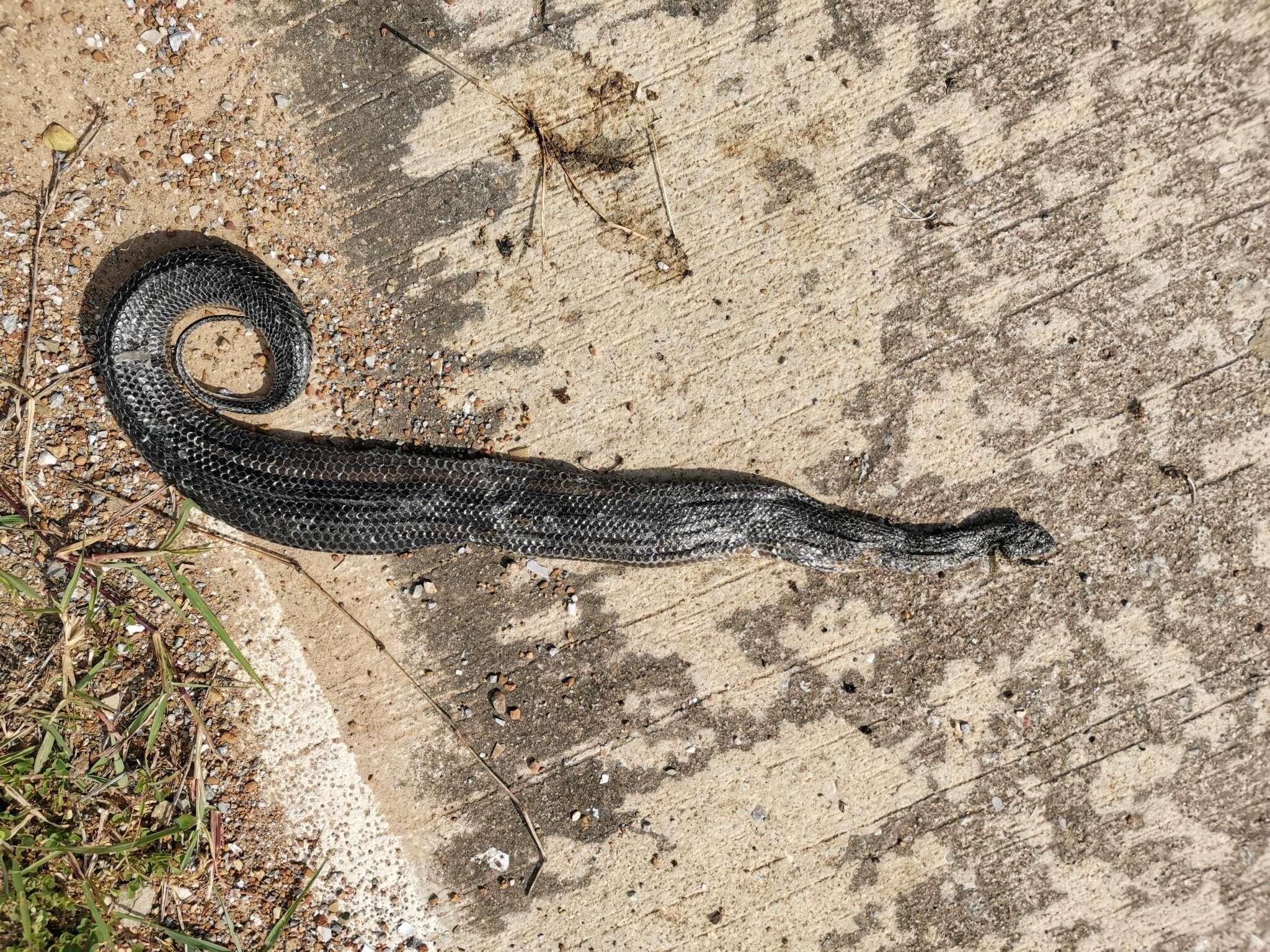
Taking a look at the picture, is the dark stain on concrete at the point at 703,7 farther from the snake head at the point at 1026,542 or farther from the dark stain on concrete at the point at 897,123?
the snake head at the point at 1026,542

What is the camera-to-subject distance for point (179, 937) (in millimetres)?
3424

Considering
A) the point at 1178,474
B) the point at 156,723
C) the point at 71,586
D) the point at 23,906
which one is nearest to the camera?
the point at 23,906

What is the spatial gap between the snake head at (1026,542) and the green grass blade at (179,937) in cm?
452

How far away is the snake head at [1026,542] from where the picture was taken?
342 centimetres

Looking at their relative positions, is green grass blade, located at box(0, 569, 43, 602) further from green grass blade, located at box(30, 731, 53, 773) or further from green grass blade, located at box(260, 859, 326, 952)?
green grass blade, located at box(260, 859, 326, 952)

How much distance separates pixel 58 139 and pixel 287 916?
4.05 metres

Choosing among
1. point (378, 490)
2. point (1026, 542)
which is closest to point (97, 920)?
point (378, 490)

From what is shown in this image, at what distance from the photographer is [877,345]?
11.4 ft

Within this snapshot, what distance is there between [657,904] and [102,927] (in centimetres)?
267

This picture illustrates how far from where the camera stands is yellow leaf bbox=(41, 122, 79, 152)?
3.31 meters

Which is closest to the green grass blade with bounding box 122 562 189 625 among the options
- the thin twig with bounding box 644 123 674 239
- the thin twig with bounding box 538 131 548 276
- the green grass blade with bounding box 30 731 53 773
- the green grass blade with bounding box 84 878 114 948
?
the green grass blade with bounding box 30 731 53 773

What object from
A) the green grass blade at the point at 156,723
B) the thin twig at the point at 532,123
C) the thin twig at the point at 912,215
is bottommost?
the green grass blade at the point at 156,723

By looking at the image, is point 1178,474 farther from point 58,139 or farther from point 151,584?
point 58,139

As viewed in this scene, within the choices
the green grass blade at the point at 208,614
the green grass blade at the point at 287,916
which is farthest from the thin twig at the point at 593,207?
the green grass blade at the point at 287,916
